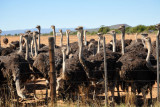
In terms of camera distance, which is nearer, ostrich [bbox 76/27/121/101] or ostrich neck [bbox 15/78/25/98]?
ostrich neck [bbox 15/78/25/98]

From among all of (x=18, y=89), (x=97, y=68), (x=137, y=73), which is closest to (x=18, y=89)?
(x=18, y=89)

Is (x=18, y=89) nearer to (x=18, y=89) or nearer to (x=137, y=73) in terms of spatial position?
(x=18, y=89)

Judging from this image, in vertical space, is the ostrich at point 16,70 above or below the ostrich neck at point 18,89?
above

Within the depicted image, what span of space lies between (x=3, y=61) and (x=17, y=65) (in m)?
0.47

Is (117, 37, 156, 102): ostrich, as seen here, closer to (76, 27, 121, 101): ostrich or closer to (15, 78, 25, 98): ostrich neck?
(76, 27, 121, 101): ostrich

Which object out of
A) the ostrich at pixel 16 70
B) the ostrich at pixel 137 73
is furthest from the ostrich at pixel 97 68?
the ostrich at pixel 16 70

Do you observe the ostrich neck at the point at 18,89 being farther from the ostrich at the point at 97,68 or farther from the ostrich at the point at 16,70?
the ostrich at the point at 97,68

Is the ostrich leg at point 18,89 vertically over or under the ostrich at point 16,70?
under

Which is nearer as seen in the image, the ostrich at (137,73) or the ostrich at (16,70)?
the ostrich at (137,73)

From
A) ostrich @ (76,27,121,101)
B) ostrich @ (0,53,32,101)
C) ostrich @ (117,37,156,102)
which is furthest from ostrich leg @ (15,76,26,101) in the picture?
ostrich @ (117,37,156,102)

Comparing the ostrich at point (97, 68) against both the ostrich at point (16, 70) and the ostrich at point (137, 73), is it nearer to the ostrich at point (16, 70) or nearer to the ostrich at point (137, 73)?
the ostrich at point (137, 73)

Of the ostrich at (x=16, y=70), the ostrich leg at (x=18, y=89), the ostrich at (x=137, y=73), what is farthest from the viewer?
the ostrich at (x=16, y=70)

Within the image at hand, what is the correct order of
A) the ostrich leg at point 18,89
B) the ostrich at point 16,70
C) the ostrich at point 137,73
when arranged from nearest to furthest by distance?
the ostrich leg at point 18,89 < the ostrich at point 137,73 < the ostrich at point 16,70

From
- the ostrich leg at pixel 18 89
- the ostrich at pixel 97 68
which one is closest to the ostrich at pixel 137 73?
the ostrich at pixel 97 68
